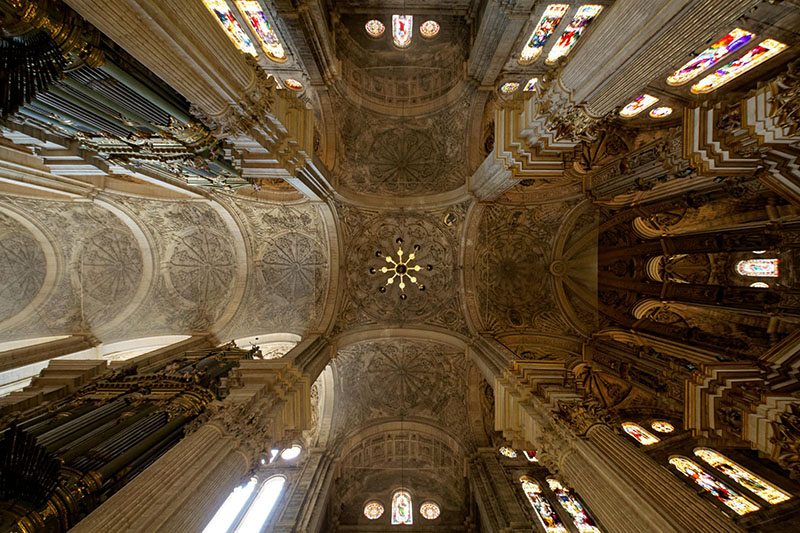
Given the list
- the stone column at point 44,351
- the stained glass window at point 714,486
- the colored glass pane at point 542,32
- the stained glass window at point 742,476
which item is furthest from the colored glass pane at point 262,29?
the stained glass window at point 742,476

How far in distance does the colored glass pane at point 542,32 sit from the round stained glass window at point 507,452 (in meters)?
13.3

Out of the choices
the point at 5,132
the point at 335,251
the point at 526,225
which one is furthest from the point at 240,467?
the point at 526,225

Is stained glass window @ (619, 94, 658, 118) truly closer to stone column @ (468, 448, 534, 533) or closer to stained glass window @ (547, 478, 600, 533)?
stained glass window @ (547, 478, 600, 533)

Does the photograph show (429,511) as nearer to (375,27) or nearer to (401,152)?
(401,152)

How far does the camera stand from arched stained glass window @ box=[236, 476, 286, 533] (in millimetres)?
8648

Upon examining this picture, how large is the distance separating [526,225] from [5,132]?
14.0 metres

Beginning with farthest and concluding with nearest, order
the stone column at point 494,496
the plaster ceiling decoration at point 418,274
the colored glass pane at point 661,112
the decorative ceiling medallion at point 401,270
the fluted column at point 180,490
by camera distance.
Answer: the decorative ceiling medallion at point 401,270 → the plaster ceiling decoration at point 418,274 → the colored glass pane at point 661,112 → the stone column at point 494,496 → the fluted column at point 180,490

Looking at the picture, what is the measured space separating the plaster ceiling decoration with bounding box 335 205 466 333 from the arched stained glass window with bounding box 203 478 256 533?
612 centimetres

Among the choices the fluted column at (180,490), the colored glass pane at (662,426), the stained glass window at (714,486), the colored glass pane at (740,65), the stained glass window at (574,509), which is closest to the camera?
the fluted column at (180,490)

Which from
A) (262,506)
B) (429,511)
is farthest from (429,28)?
(429,511)

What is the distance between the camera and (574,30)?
8.79 m

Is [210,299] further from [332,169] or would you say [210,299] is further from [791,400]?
[791,400]

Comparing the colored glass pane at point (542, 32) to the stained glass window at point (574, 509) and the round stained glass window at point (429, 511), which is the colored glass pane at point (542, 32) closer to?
the stained glass window at point (574, 509)

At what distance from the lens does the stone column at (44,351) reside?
24.1 feet
